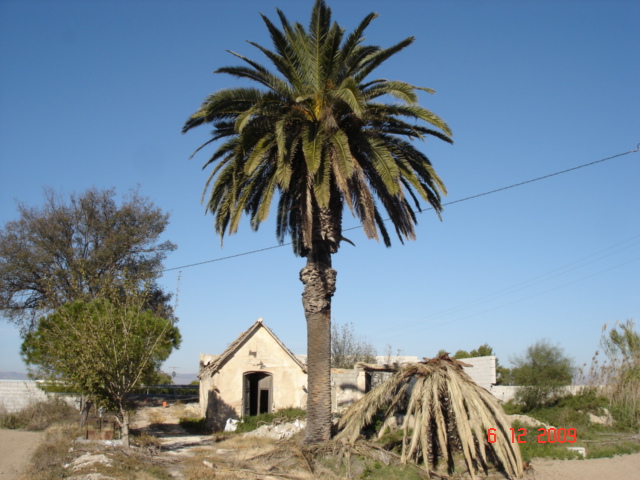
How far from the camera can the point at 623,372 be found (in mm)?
24906

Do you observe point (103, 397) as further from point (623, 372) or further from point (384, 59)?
point (623, 372)

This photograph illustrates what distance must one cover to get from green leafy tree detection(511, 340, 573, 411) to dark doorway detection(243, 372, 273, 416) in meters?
12.3

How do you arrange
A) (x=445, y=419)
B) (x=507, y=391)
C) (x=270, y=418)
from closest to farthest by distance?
(x=445, y=419) → (x=270, y=418) → (x=507, y=391)

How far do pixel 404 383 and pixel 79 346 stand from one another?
976cm

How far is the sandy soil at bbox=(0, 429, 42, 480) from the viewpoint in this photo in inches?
586

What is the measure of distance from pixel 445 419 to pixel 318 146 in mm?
8385

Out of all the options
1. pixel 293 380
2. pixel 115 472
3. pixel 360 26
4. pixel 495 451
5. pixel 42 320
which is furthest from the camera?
pixel 293 380

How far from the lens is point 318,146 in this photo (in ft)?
50.4

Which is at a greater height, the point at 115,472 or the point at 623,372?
the point at 623,372

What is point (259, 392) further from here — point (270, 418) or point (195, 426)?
point (270, 418)

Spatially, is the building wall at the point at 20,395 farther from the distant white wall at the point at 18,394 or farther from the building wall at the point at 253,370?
the building wall at the point at 253,370

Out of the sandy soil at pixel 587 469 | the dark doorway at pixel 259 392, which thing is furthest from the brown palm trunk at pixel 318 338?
the dark doorway at pixel 259 392

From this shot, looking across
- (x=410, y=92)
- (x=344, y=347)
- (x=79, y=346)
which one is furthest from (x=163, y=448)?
(x=344, y=347)
